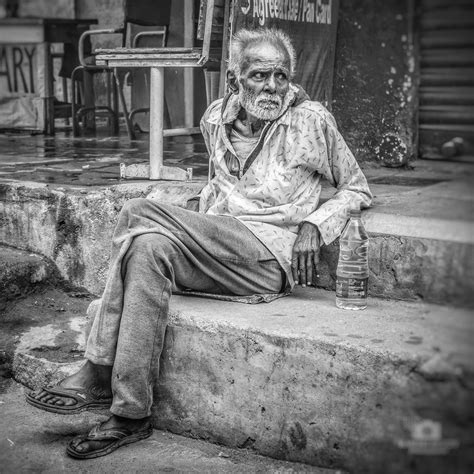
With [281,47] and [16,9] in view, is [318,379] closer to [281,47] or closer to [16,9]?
[281,47]

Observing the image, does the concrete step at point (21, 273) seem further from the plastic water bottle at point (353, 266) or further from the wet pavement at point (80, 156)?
the plastic water bottle at point (353, 266)

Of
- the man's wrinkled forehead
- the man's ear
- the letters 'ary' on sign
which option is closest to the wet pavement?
the letters 'ary' on sign

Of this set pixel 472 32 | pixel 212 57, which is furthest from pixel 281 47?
pixel 472 32

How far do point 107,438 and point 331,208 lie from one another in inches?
50.1

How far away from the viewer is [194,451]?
9.43 feet

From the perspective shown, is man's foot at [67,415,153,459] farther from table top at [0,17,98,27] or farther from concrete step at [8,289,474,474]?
table top at [0,17,98,27]

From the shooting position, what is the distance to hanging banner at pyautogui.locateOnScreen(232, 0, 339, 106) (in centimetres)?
423

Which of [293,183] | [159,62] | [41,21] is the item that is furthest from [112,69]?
[293,183]

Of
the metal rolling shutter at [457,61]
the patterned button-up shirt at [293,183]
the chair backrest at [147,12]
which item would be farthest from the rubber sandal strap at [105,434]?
the chair backrest at [147,12]

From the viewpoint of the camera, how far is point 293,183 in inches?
126

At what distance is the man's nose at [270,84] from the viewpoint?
10.3 ft

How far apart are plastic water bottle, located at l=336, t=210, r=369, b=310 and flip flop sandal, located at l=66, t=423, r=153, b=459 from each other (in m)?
0.98

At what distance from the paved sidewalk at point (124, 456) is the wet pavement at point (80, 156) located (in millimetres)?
1725

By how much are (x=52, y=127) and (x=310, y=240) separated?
5.99 m
